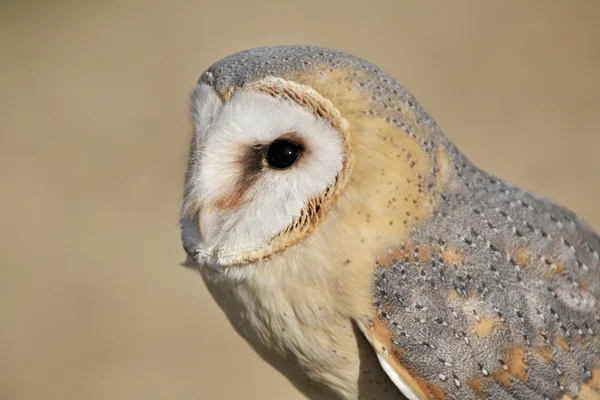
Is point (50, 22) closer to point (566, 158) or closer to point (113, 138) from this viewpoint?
point (113, 138)

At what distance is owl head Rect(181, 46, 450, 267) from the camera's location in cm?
141

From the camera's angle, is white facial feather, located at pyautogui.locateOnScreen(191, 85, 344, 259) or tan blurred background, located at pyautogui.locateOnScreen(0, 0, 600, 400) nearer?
white facial feather, located at pyautogui.locateOnScreen(191, 85, 344, 259)

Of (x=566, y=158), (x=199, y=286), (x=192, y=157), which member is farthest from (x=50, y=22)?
(x=192, y=157)

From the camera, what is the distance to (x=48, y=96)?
214 inches

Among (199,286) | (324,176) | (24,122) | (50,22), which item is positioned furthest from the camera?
(50,22)

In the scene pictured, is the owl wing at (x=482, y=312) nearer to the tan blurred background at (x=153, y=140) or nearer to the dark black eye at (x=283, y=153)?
the dark black eye at (x=283, y=153)

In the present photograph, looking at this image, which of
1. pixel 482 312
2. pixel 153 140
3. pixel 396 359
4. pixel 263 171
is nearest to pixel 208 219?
pixel 263 171

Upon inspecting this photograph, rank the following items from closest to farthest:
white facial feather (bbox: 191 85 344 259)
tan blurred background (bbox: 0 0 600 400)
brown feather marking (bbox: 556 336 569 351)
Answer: white facial feather (bbox: 191 85 344 259), brown feather marking (bbox: 556 336 569 351), tan blurred background (bbox: 0 0 600 400)

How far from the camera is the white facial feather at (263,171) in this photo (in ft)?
4.61

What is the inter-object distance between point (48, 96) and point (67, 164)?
85cm

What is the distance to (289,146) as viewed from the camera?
1.42 m

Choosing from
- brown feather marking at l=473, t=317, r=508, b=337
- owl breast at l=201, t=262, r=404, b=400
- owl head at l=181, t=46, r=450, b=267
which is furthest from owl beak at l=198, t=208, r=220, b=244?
brown feather marking at l=473, t=317, r=508, b=337

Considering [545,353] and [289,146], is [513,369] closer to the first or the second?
[545,353]

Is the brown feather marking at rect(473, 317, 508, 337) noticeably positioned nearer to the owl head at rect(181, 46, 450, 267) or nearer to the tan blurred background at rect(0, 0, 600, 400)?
the owl head at rect(181, 46, 450, 267)
